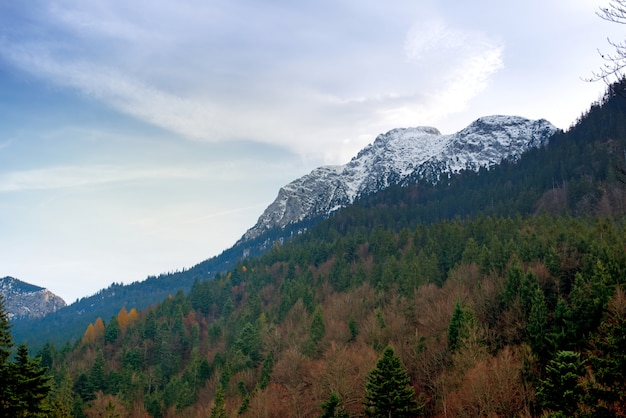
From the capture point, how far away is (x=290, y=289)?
360ft

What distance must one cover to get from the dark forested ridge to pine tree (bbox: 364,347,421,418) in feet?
0.53

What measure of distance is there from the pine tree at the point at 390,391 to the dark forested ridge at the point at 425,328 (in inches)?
6.4

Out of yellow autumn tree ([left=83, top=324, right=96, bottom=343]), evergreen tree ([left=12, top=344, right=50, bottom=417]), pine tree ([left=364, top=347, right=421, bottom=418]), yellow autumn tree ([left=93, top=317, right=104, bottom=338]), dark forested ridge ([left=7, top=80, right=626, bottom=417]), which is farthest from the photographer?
yellow autumn tree ([left=93, top=317, right=104, bottom=338])

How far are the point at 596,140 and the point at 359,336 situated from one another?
121m

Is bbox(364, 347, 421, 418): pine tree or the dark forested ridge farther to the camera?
Answer: the dark forested ridge

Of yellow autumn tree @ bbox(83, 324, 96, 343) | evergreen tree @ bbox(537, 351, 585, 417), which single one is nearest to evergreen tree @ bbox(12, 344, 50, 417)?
evergreen tree @ bbox(537, 351, 585, 417)

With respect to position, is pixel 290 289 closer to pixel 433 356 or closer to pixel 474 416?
pixel 433 356

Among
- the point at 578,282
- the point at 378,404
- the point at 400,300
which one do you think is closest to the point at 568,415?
the point at 378,404

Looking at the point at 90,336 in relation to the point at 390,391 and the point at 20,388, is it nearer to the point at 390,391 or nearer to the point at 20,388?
the point at 20,388

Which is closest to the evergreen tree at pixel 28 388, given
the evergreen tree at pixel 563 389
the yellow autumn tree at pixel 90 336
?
the evergreen tree at pixel 563 389

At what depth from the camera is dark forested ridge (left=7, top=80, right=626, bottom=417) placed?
37.6 metres

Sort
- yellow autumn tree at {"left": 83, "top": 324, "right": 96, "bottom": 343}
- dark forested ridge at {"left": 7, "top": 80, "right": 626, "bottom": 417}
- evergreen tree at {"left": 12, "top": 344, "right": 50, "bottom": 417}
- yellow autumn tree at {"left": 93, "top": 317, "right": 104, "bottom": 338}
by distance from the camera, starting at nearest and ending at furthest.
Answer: evergreen tree at {"left": 12, "top": 344, "right": 50, "bottom": 417} < dark forested ridge at {"left": 7, "top": 80, "right": 626, "bottom": 417} < yellow autumn tree at {"left": 83, "top": 324, "right": 96, "bottom": 343} < yellow autumn tree at {"left": 93, "top": 317, "right": 104, "bottom": 338}

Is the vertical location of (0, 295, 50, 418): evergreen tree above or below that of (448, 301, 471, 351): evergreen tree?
above

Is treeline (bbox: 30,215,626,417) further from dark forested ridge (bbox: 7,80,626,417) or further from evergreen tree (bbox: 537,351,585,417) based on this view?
dark forested ridge (bbox: 7,80,626,417)
